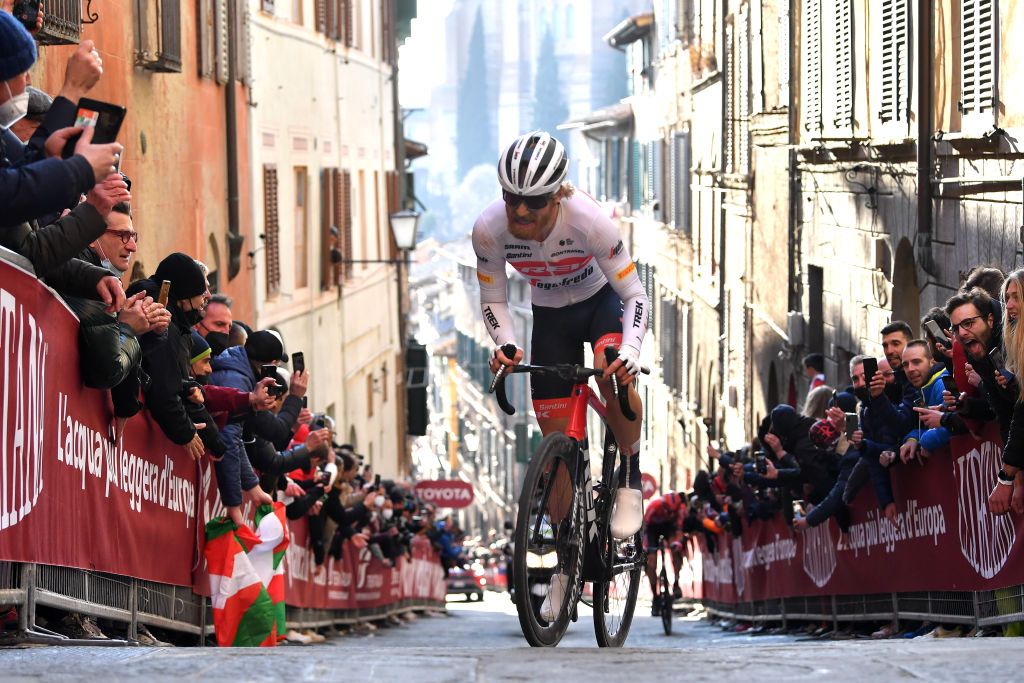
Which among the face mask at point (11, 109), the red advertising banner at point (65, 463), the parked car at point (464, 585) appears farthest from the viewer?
the parked car at point (464, 585)

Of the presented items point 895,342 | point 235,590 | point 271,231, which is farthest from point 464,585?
point 235,590

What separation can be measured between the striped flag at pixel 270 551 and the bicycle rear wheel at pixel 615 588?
7.85 feet

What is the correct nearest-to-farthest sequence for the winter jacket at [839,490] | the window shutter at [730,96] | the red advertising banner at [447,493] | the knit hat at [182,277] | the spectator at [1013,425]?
the spectator at [1013,425]
the knit hat at [182,277]
the winter jacket at [839,490]
the window shutter at [730,96]
the red advertising banner at [447,493]

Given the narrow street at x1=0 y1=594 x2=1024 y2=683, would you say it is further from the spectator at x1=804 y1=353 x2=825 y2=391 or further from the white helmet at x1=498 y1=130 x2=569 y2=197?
the spectator at x1=804 y1=353 x2=825 y2=391

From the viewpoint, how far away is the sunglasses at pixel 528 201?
8039 mm

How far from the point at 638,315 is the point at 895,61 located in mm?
11202

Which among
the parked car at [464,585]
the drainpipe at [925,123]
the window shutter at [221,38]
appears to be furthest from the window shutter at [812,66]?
the parked car at [464,585]

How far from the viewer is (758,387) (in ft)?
97.9

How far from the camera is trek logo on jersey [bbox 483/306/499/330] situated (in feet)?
28.4

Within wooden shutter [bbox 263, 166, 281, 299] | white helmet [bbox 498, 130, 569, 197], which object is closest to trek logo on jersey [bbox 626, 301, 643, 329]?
white helmet [bbox 498, 130, 569, 197]

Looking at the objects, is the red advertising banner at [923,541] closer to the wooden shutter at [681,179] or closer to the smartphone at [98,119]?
the smartphone at [98,119]

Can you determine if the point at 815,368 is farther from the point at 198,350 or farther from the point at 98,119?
the point at 98,119

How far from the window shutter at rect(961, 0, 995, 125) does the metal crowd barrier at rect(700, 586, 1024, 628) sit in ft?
13.7

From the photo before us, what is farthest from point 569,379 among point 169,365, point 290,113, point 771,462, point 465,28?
point 465,28
